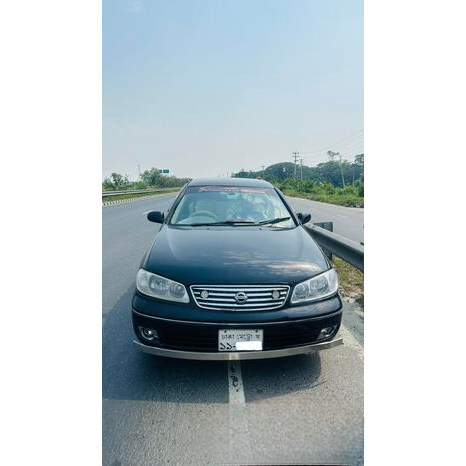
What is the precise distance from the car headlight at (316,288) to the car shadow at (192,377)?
646 millimetres

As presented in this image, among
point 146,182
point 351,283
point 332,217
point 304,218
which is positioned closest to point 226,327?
point 304,218

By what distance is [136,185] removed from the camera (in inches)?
1932

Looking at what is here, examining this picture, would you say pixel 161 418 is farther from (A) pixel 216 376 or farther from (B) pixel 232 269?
(B) pixel 232 269

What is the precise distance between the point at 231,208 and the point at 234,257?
1215mm

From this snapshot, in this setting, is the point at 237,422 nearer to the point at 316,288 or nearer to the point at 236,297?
the point at 236,297

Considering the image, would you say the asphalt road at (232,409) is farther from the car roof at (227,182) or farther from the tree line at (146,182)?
the tree line at (146,182)

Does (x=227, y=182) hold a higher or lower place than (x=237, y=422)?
higher

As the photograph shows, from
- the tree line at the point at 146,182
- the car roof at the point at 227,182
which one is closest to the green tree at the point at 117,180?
the tree line at the point at 146,182

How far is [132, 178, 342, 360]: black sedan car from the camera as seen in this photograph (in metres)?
2.24

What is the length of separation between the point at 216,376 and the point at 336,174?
62871mm

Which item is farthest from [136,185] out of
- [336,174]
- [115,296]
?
[115,296]

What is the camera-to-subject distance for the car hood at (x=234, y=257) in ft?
7.71

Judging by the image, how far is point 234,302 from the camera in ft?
7.43

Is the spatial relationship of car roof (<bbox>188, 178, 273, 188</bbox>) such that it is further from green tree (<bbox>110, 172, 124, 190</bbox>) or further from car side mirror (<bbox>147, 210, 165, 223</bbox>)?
green tree (<bbox>110, 172, 124, 190</bbox>)
